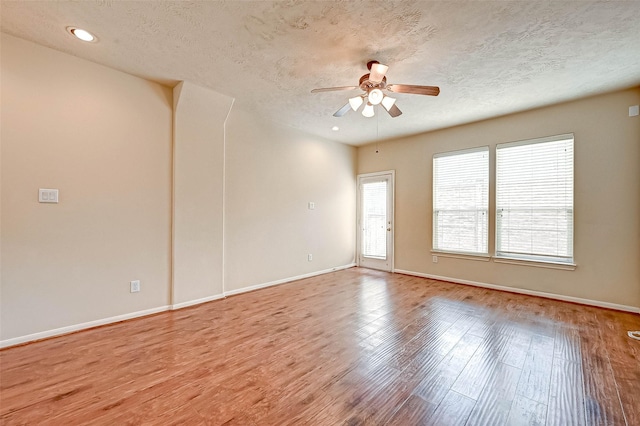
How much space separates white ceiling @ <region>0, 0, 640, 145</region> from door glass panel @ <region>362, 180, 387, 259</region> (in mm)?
2544

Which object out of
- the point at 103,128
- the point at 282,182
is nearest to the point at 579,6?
the point at 282,182

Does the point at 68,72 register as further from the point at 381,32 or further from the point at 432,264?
the point at 432,264

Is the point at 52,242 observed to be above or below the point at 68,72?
below

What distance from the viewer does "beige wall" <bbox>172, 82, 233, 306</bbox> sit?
343 centimetres

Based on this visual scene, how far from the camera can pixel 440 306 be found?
3572mm

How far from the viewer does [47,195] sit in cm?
261

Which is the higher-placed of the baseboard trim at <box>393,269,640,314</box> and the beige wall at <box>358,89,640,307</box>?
the beige wall at <box>358,89,640,307</box>

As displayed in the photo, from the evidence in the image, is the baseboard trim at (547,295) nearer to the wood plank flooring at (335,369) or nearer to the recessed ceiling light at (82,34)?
the wood plank flooring at (335,369)

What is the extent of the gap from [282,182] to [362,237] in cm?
244

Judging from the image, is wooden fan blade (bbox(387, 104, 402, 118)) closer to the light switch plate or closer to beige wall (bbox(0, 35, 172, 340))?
beige wall (bbox(0, 35, 172, 340))

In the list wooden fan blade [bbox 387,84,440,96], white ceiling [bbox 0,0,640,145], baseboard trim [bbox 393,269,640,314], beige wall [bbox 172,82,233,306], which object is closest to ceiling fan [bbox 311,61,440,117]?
wooden fan blade [bbox 387,84,440,96]

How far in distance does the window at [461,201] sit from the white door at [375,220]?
0.94 metres

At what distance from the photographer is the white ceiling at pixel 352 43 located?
2.07m

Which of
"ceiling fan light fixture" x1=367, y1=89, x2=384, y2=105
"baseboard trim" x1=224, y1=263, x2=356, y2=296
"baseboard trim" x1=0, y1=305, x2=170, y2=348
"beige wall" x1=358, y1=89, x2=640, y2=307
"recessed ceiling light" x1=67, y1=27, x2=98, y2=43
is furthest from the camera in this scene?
"baseboard trim" x1=224, y1=263, x2=356, y2=296
